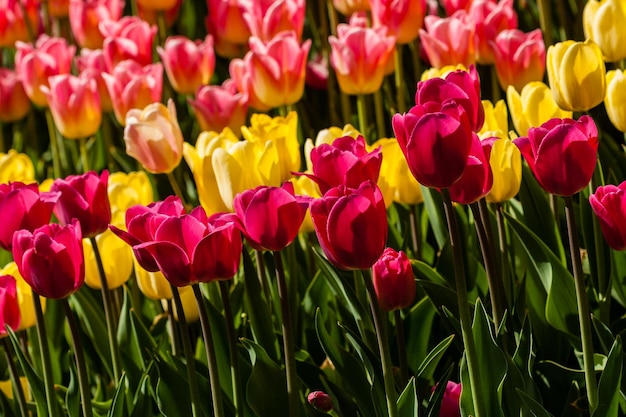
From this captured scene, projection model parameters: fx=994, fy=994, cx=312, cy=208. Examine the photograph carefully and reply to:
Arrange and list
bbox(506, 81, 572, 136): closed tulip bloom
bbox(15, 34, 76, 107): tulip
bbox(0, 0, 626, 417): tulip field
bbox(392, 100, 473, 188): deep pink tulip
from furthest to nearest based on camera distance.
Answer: bbox(15, 34, 76, 107): tulip < bbox(506, 81, 572, 136): closed tulip bloom < bbox(0, 0, 626, 417): tulip field < bbox(392, 100, 473, 188): deep pink tulip

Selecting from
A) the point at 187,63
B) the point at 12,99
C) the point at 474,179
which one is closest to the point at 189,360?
the point at 474,179

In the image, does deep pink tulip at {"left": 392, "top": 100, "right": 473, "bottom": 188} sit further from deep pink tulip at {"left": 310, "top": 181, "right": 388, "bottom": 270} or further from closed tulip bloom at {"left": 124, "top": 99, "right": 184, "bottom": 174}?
closed tulip bloom at {"left": 124, "top": 99, "right": 184, "bottom": 174}

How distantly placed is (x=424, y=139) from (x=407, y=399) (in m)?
0.35

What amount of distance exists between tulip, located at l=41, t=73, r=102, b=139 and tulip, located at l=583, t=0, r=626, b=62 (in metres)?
1.13

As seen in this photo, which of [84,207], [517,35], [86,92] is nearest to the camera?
[84,207]

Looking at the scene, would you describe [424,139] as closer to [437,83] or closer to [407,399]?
[437,83]

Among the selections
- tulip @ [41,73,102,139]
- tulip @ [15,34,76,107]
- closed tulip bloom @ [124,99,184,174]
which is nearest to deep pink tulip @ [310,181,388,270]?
closed tulip bloom @ [124,99,184,174]

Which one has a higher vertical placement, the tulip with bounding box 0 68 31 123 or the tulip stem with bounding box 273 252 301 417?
the tulip with bounding box 0 68 31 123

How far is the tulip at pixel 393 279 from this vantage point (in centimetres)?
130

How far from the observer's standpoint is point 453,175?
108 cm

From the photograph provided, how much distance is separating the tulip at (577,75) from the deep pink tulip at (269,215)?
0.54m

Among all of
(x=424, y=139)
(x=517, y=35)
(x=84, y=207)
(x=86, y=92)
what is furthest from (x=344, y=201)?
(x=86, y=92)

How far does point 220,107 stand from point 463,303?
47.1 inches

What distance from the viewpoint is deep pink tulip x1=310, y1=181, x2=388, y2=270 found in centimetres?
108
